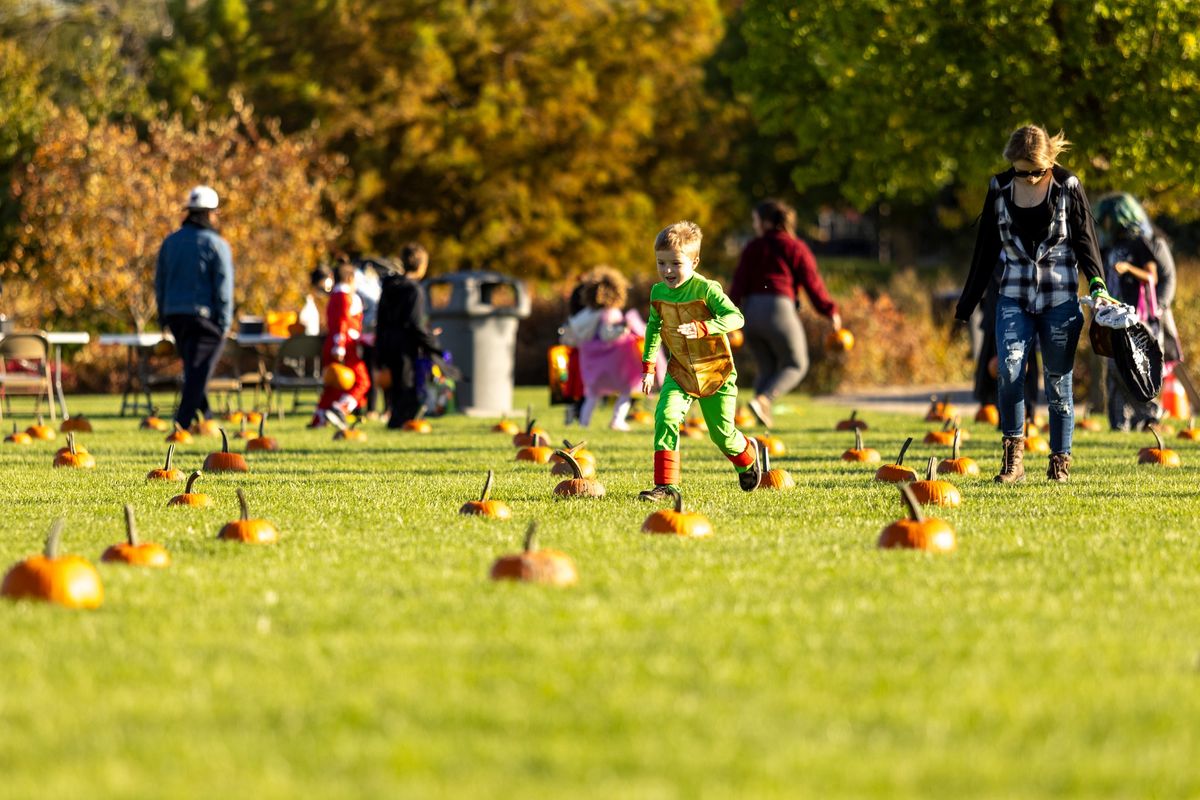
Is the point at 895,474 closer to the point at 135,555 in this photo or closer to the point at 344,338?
the point at 135,555

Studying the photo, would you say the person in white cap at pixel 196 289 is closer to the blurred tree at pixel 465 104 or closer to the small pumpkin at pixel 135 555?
the small pumpkin at pixel 135 555

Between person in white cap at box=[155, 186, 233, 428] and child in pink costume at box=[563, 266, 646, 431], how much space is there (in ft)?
11.5

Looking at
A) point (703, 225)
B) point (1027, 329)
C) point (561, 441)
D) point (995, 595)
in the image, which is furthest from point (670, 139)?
point (995, 595)

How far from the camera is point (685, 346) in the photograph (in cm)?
991

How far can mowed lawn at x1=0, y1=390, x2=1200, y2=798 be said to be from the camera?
3822 mm

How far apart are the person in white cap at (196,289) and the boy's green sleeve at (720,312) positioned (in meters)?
7.37

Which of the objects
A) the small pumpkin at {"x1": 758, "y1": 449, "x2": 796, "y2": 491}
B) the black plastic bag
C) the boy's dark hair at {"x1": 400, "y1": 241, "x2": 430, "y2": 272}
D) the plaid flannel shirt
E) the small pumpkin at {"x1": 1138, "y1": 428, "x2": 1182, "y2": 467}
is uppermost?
the boy's dark hair at {"x1": 400, "y1": 241, "x2": 430, "y2": 272}

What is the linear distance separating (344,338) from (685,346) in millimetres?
7941

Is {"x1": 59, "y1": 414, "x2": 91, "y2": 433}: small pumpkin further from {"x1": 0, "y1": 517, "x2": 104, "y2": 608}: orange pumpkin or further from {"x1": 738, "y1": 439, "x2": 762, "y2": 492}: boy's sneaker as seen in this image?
{"x1": 0, "y1": 517, "x2": 104, "y2": 608}: orange pumpkin

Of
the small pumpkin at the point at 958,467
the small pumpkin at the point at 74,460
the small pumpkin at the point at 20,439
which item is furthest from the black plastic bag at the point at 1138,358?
the small pumpkin at the point at 20,439

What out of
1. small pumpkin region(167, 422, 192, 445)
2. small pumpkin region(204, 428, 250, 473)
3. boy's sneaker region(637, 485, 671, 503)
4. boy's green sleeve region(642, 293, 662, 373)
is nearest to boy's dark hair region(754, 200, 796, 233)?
small pumpkin region(167, 422, 192, 445)

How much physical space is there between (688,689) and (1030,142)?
6.64m

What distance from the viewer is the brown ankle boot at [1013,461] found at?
10961 millimetres

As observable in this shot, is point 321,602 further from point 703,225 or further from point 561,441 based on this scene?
point 703,225
